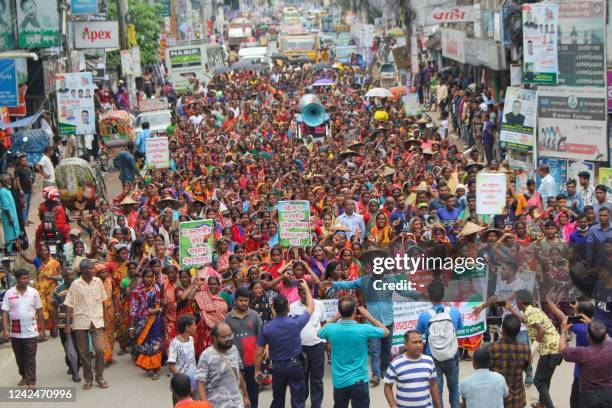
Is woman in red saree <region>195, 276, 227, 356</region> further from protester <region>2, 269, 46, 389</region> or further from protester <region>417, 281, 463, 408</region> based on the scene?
protester <region>417, 281, 463, 408</region>

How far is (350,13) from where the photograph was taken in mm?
113000

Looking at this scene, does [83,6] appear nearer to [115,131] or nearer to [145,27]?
[115,131]

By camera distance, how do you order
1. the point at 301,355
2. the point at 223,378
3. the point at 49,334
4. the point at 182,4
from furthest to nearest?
the point at 182,4 < the point at 49,334 < the point at 301,355 < the point at 223,378

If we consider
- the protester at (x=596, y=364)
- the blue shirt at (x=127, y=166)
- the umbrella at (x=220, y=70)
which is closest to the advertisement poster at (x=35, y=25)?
the blue shirt at (x=127, y=166)

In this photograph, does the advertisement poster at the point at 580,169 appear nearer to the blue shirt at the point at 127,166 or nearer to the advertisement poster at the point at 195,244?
the advertisement poster at the point at 195,244

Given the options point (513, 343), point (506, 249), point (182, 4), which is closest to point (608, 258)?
point (506, 249)

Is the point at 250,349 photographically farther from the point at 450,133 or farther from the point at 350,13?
the point at 350,13

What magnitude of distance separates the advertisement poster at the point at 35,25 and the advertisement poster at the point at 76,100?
22.9 ft

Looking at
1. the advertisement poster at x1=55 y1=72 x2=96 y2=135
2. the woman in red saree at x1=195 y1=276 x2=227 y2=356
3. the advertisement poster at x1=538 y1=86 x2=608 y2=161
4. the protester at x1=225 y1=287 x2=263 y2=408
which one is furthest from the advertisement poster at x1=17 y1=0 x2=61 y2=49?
the protester at x1=225 y1=287 x2=263 y2=408

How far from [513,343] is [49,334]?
7.25 metres

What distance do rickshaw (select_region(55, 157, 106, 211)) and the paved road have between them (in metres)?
7.40

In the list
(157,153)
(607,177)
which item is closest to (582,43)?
(607,177)

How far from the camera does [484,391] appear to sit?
28.0 ft

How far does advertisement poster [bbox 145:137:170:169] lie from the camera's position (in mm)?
21547
